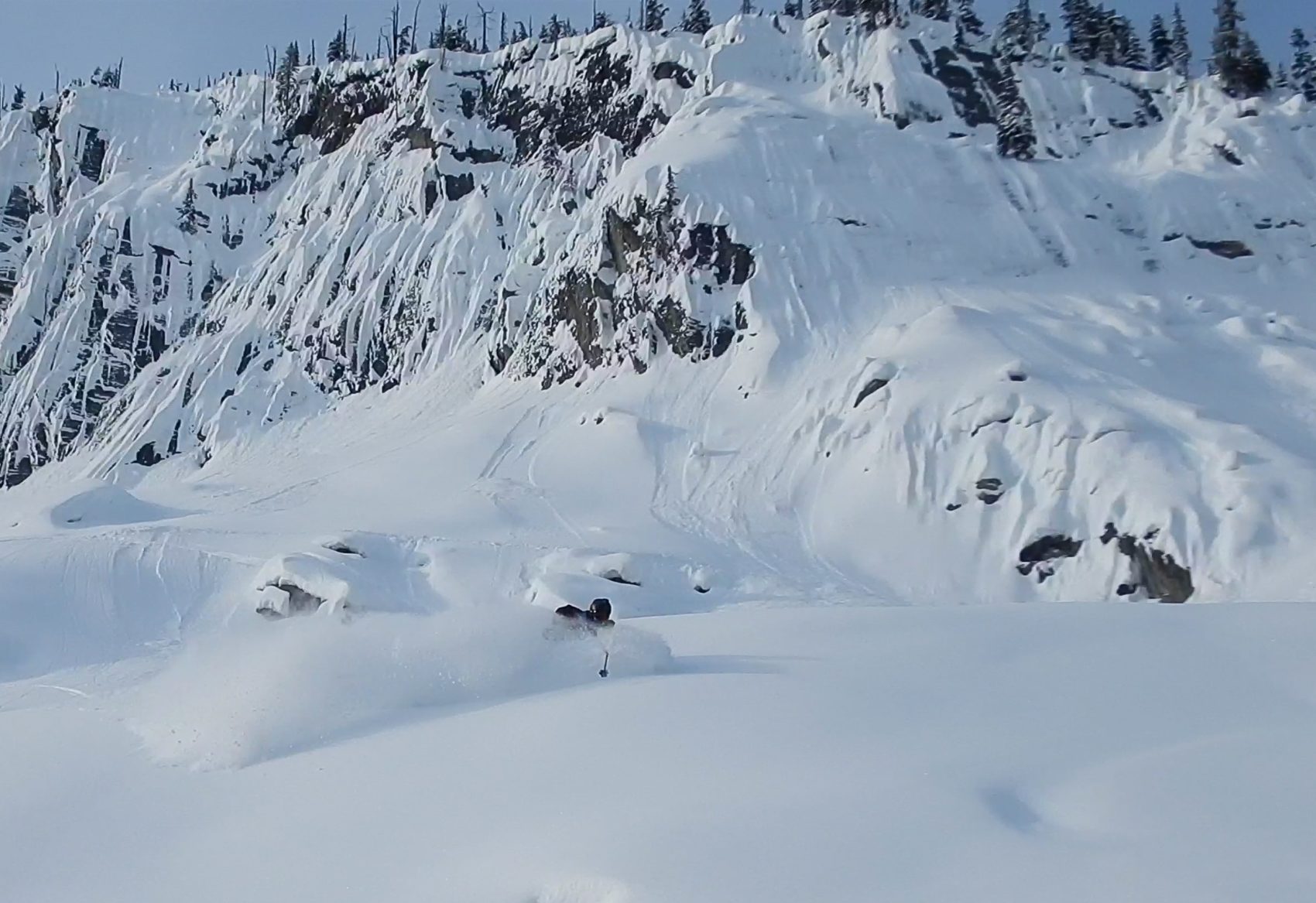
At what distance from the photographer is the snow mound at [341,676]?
7.80 m

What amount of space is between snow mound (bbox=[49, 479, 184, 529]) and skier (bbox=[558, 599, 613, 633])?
2630cm

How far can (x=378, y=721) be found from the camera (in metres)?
8.03

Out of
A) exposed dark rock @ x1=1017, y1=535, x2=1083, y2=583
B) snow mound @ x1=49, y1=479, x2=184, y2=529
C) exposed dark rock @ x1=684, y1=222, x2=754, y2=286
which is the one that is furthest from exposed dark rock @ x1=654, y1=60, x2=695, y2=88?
exposed dark rock @ x1=1017, y1=535, x2=1083, y2=583

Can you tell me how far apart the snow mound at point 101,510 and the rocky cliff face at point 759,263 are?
42.0 ft

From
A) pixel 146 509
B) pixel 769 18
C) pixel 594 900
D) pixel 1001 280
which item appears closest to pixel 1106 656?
pixel 594 900

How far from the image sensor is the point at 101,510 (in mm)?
32875

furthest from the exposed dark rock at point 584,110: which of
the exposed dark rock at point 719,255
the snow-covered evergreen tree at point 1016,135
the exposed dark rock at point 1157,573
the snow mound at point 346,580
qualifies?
the exposed dark rock at point 1157,573

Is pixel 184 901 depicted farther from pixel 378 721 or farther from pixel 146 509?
A: pixel 146 509

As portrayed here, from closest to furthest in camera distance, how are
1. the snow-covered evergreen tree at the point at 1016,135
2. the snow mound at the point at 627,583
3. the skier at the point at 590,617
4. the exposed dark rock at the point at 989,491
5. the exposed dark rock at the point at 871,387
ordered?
the skier at the point at 590,617 → the snow mound at the point at 627,583 → the exposed dark rock at the point at 989,491 → the exposed dark rock at the point at 871,387 → the snow-covered evergreen tree at the point at 1016,135

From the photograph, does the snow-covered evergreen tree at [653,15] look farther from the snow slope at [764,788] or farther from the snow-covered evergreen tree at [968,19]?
the snow slope at [764,788]

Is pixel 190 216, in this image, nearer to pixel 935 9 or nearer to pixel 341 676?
pixel 935 9

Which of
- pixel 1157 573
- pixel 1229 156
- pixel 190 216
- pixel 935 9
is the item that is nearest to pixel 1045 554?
pixel 1157 573

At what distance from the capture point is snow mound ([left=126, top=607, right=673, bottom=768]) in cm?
780

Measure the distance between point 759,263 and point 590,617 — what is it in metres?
27.3
